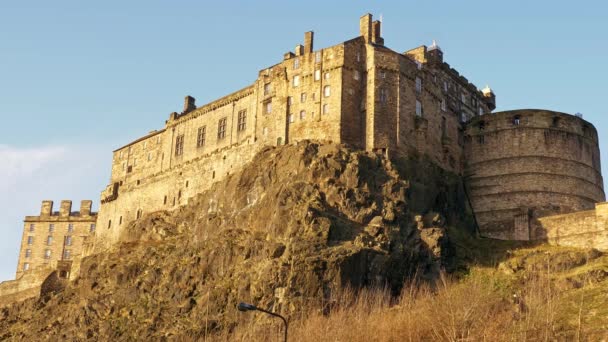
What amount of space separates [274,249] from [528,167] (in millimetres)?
29973

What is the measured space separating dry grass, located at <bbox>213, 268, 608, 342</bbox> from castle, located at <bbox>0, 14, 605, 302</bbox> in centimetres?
1567

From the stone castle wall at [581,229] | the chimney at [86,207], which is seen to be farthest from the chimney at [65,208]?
the stone castle wall at [581,229]

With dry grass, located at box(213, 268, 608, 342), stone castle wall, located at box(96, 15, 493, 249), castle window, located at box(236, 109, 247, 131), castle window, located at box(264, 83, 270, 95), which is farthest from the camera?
castle window, located at box(236, 109, 247, 131)

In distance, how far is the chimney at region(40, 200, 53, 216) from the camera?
414 feet

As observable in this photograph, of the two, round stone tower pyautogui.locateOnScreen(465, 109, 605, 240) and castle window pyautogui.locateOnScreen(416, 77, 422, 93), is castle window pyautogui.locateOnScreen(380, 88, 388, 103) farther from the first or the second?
round stone tower pyautogui.locateOnScreen(465, 109, 605, 240)

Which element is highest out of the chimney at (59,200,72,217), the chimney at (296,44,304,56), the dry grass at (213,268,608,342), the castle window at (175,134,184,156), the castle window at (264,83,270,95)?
the chimney at (296,44,304,56)

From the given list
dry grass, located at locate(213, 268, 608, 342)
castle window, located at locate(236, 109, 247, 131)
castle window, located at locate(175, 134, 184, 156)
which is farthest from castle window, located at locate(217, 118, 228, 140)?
dry grass, located at locate(213, 268, 608, 342)

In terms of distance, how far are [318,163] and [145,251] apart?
1966 cm

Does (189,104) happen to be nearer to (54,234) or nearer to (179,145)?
(179,145)

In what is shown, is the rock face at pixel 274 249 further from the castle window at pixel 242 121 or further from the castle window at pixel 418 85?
the castle window at pixel 418 85

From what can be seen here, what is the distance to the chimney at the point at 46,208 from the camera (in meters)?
126

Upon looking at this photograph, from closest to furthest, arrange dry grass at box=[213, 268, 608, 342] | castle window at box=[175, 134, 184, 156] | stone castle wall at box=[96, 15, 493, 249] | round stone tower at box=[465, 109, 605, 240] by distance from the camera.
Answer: dry grass at box=[213, 268, 608, 342], stone castle wall at box=[96, 15, 493, 249], round stone tower at box=[465, 109, 605, 240], castle window at box=[175, 134, 184, 156]

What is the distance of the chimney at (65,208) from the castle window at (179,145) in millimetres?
38389

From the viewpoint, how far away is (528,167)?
81.8m
